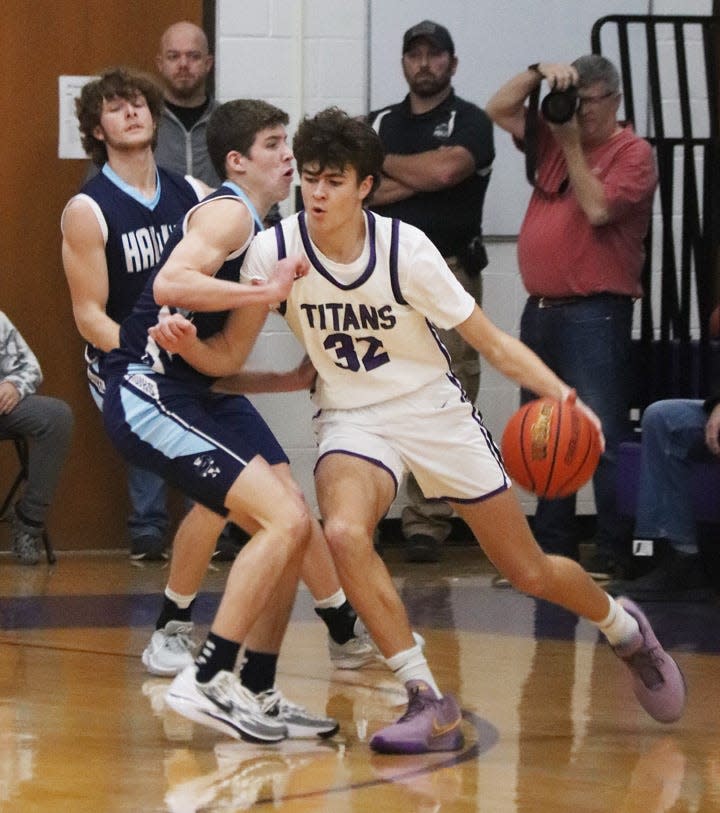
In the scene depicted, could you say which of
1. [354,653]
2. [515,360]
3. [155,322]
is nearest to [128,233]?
[155,322]

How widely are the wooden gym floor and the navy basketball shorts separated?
647mm

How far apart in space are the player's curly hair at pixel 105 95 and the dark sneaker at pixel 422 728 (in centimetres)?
217

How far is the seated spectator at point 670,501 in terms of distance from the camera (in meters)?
6.48

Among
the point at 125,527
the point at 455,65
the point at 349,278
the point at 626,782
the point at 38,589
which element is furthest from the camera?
the point at 125,527

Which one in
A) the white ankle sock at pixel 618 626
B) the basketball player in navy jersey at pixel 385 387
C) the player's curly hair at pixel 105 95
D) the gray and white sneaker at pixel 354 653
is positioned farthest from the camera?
the player's curly hair at pixel 105 95

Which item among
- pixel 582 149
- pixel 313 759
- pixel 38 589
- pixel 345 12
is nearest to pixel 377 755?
pixel 313 759

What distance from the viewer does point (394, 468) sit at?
433 centimetres

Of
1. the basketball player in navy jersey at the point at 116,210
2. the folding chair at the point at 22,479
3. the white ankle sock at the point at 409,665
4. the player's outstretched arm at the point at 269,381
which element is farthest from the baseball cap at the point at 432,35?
the white ankle sock at the point at 409,665

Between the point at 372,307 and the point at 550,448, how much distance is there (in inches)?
22.5

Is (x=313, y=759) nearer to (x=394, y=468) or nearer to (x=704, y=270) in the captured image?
(x=394, y=468)

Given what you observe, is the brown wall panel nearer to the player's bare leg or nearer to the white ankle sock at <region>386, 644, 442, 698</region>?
the player's bare leg

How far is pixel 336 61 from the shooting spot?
25.2 feet

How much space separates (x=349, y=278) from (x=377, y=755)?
3.77 ft

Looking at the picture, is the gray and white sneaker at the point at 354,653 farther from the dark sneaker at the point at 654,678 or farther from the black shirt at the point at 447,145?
the black shirt at the point at 447,145
